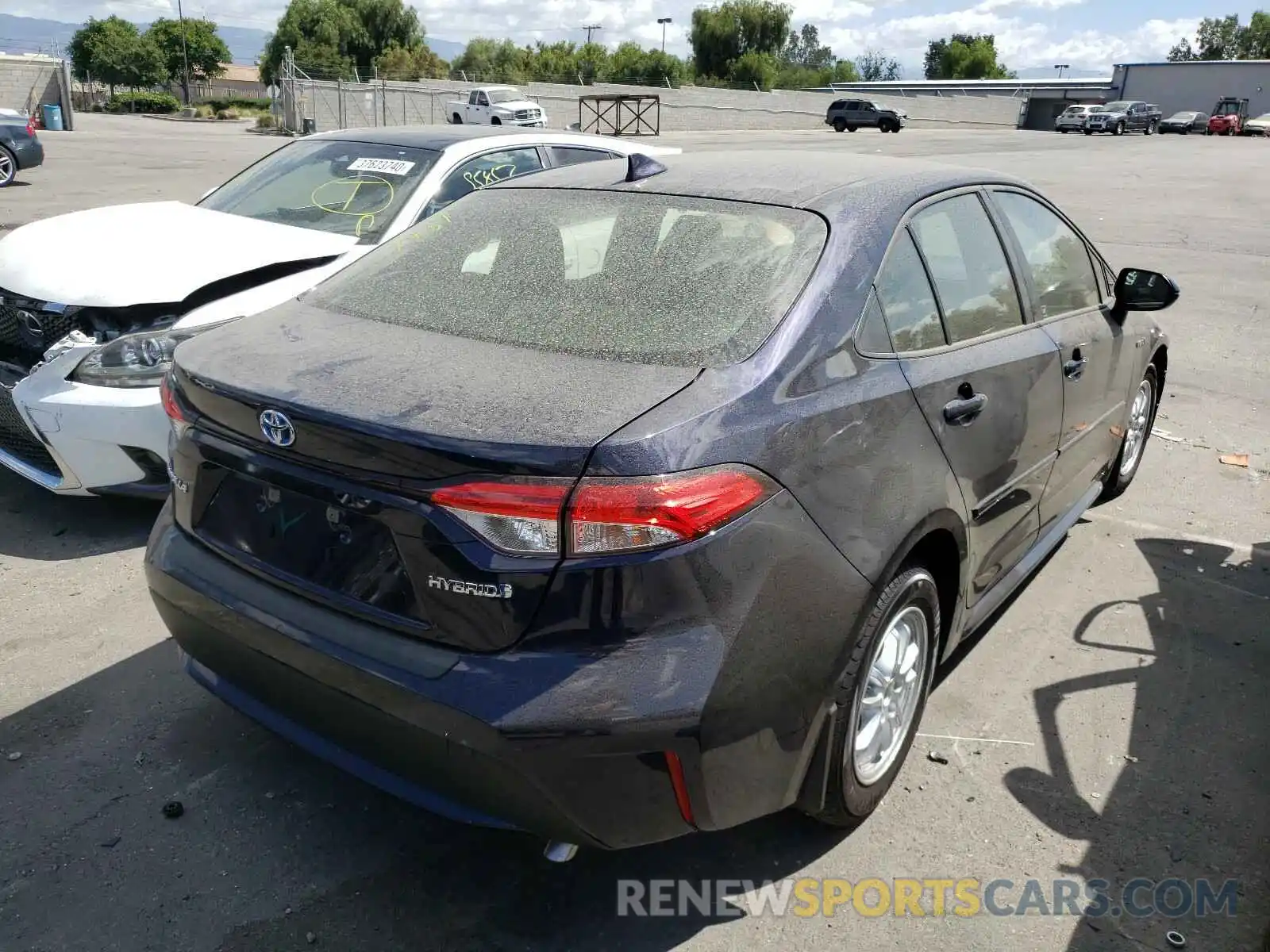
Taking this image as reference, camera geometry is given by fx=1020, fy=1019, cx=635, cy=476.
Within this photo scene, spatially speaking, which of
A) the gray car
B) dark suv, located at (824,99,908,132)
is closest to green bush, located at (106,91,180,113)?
dark suv, located at (824,99,908,132)

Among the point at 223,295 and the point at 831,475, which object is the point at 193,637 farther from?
the point at 223,295

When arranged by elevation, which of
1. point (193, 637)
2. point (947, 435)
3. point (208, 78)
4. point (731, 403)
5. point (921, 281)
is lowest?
point (193, 637)

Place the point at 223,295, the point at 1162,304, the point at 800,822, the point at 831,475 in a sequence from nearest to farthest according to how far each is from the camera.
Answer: the point at 831,475 < the point at 800,822 < the point at 1162,304 < the point at 223,295

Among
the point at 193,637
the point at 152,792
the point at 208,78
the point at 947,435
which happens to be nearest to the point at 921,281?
the point at 947,435

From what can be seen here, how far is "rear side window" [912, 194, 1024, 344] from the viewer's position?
2.99 m

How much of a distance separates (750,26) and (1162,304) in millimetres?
95984

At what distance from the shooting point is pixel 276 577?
2.41 m

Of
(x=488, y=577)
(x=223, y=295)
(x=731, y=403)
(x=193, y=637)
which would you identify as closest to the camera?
(x=488, y=577)

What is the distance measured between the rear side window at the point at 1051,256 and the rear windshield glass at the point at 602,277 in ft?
4.01

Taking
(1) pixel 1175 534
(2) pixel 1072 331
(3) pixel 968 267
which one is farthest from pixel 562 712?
(1) pixel 1175 534

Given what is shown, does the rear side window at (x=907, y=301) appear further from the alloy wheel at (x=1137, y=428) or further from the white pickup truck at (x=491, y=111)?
the white pickup truck at (x=491, y=111)

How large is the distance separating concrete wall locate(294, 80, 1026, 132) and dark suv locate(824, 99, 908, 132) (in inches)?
201

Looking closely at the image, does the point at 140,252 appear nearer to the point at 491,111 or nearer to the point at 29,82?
the point at 491,111

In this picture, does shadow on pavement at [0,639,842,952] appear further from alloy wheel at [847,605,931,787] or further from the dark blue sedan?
the dark blue sedan
